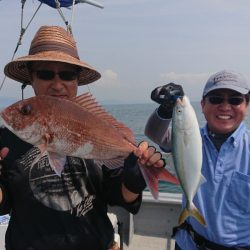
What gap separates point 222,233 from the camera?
3158 mm

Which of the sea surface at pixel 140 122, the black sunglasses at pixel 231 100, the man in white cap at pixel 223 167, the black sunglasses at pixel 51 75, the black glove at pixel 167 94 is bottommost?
the sea surface at pixel 140 122

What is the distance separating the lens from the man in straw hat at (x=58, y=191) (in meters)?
2.46

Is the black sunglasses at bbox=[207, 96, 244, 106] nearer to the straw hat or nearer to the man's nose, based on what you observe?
the straw hat

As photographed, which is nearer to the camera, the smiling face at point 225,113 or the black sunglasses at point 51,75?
the black sunglasses at point 51,75

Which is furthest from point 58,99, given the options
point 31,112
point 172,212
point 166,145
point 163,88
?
point 172,212

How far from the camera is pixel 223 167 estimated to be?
10.7 feet

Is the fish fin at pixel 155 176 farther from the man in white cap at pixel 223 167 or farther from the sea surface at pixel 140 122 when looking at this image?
the man in white cap at pixel 223 167

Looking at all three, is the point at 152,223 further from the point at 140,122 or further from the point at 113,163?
the point at 140,122

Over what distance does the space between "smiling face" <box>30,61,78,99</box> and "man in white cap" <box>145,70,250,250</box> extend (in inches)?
33.0

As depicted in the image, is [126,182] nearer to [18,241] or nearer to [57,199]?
[57,199]

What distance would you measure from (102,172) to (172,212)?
3501mm

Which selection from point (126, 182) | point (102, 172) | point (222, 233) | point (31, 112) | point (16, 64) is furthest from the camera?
point (222, 233)

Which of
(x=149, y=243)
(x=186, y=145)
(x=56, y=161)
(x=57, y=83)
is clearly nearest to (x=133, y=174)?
(x=186, y=145)

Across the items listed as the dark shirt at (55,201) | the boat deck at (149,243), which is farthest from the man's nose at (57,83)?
the boat deck at (149,243)
